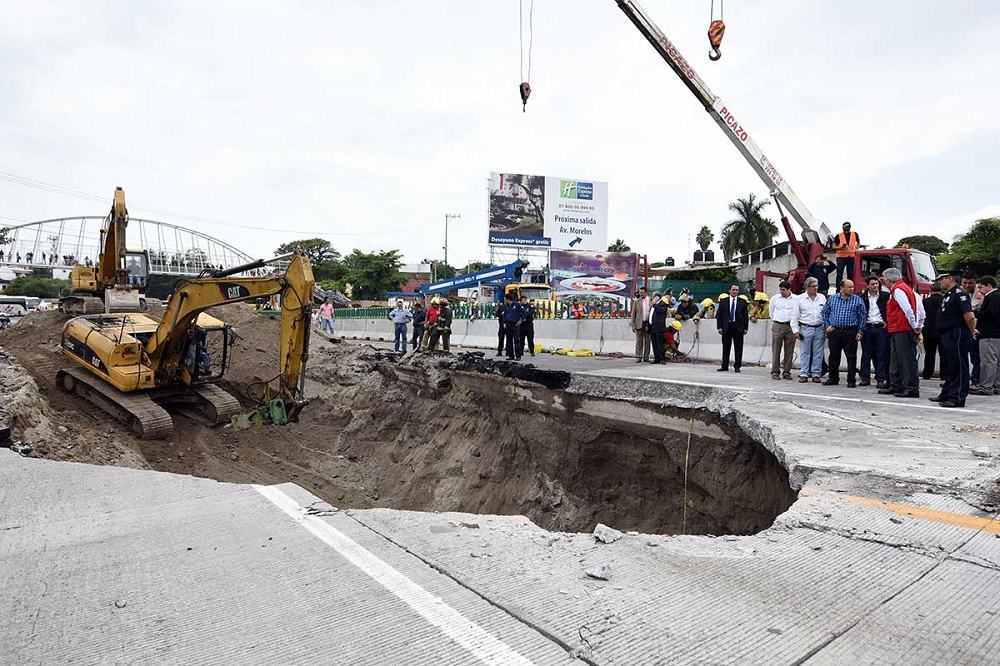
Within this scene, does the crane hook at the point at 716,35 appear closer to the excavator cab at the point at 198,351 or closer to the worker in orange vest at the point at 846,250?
the worker in orange vest at the point at 846,250

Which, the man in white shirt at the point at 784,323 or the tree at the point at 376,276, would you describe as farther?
the tree at the point at 376,276

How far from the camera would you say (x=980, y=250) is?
30172 millimetres

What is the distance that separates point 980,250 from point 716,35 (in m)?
26.6

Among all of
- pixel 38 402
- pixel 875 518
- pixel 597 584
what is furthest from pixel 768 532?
pixel 38 402

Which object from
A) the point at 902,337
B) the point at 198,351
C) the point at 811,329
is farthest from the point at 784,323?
the point at 198,351

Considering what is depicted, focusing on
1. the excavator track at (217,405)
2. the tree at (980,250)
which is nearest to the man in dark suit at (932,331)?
the excavator track at (217,405)

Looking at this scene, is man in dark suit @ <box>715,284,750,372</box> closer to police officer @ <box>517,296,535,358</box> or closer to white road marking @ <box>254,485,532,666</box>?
police officer @ <box>517,296,535,358</box>

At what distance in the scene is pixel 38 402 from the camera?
9.28 m

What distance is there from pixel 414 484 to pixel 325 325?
1642 cm

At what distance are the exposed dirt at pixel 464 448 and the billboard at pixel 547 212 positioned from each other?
2617 cm

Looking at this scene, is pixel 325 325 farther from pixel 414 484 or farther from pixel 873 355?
pixel 873 355

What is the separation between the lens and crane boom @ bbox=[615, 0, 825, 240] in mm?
13406

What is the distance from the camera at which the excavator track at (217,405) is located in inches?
432

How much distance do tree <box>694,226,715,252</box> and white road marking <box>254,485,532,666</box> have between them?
62.3 metres
